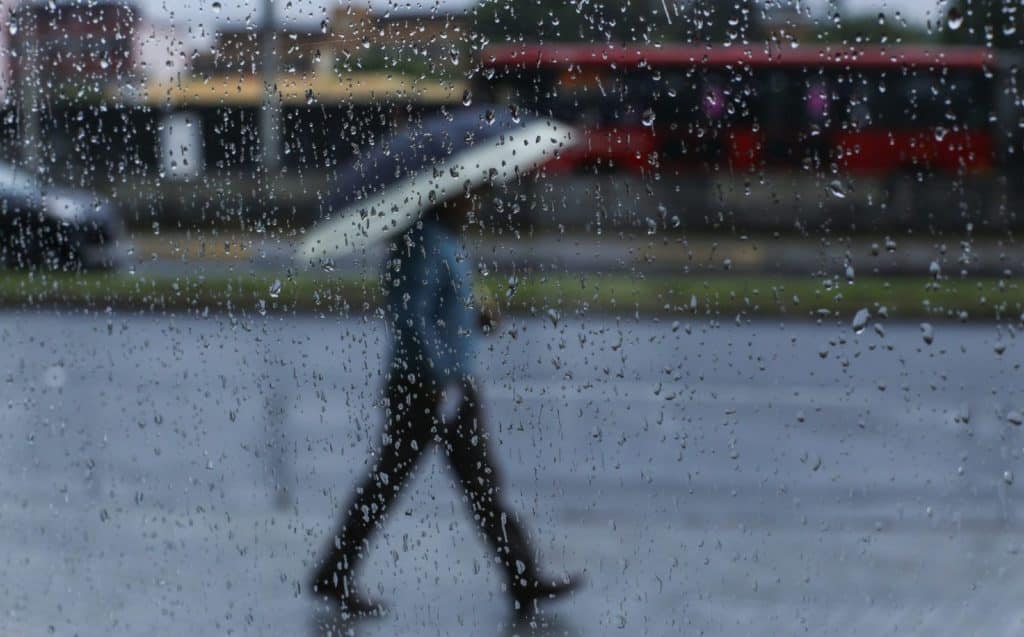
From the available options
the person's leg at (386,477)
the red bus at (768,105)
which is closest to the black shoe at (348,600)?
the person's leg at (386,477)

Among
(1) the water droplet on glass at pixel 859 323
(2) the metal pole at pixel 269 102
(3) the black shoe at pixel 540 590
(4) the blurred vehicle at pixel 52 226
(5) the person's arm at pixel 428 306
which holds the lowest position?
(3) the black shoe at pixel 540 590

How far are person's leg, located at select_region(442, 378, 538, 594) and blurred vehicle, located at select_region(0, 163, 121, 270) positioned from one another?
847 mm

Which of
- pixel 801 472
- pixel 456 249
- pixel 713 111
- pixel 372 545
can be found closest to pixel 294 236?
pixel 456 249

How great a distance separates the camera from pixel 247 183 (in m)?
2.75

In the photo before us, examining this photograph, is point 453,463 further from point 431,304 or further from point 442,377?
point 431,304

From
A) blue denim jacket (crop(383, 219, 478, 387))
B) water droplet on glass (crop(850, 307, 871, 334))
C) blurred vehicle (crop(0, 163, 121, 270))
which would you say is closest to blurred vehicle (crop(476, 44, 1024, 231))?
water droplet on glass (crop(850, 307, 871, 334))

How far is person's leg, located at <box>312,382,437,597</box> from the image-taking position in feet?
8.51

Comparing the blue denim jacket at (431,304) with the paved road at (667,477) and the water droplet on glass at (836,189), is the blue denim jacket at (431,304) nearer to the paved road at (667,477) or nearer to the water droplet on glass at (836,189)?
the paved road at (667,477)

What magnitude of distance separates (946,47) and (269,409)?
1.38m

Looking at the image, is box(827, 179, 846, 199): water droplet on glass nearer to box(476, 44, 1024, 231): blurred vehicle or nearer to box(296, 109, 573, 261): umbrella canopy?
box(476, 44, 1024, 231): blurred vehicle

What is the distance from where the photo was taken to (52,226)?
3.10 meters

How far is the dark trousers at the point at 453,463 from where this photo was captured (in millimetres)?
2551

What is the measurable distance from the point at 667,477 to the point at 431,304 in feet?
1.61

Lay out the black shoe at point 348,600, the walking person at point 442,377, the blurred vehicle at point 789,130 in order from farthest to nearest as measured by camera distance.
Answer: the black shoe at point 348,600 < the walking person at point 442,377 < the blurred vehicle at point 789,130
